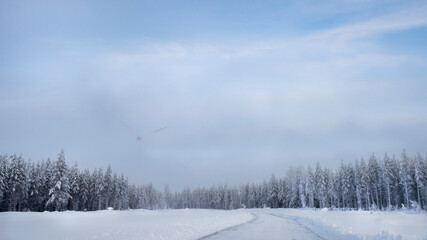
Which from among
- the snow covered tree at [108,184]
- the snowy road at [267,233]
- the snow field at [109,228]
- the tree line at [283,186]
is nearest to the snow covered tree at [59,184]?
the tree line at [283,186]

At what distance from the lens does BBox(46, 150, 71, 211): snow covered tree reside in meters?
68.0

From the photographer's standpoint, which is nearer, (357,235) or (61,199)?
(357,235)

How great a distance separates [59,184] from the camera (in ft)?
221

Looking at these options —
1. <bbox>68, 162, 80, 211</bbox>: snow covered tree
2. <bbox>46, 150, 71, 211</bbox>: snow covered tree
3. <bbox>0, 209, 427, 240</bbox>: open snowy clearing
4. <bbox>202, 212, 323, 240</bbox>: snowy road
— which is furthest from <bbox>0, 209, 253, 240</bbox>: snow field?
<bbox>68, 162, 80, 211</bbox>: snow covered tree

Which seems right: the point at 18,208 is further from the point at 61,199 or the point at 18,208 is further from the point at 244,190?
the point at 244,190

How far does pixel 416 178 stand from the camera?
243ft

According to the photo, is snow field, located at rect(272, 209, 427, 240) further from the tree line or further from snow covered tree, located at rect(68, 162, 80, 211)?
snow covered tree, located at rect(68, 162, 80, 211)

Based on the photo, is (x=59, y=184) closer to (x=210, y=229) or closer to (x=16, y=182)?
(x=16, y=182)

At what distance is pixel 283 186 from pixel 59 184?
8942cm

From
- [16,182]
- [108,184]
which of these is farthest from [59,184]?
[108,184]

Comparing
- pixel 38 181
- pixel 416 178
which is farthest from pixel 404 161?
pixel 38 181

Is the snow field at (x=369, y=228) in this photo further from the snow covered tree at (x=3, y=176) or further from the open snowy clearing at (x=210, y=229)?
the snow covered tree at (x=3, y=176)

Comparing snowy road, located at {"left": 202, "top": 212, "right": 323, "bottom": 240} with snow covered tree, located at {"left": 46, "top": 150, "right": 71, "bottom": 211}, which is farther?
snow covered tree, located at {"left": 46, "top": 150, "right": 71, "bottom": 211}

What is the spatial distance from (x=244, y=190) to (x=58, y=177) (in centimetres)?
12497
